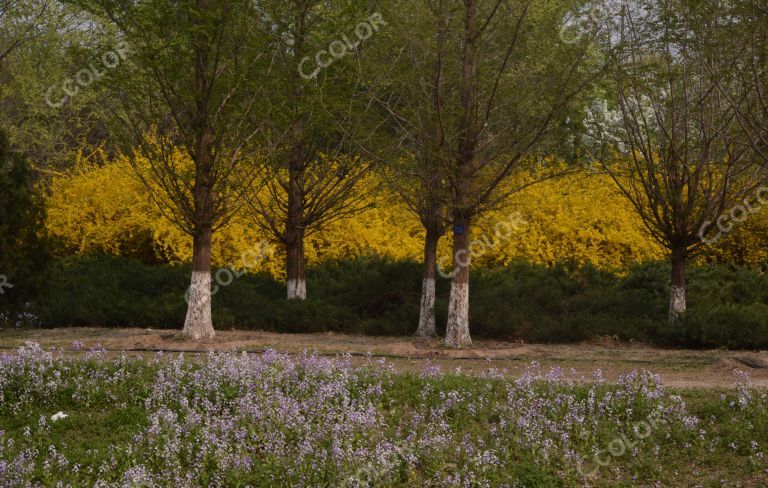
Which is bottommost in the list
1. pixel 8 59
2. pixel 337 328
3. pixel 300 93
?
pixel 337 328

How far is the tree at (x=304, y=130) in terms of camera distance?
15.7 metres

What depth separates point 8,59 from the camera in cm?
2805

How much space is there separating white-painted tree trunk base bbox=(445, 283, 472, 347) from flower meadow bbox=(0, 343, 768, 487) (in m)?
4.61

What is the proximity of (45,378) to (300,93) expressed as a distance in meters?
8.82

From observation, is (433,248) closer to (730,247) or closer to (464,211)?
(464,211)

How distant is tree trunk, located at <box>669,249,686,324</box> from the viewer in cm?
1587

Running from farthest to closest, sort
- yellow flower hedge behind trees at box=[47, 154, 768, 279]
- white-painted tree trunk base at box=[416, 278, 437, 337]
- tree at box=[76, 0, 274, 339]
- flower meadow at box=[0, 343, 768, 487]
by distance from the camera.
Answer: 1. yellow flower hedge behind trees at box=[47, 154, 768, 279]
2. white-painted tree trunk base at box=[416, 278, 437, 337]
3. tree at box=[76, 0, 274, 339]
4. flower meadow at box=[0, 343, 768, 487]

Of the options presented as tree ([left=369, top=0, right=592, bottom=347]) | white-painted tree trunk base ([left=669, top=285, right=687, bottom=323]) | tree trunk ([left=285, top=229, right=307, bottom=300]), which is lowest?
white-painted tree trunk base ([left=669, top=285, right=687, bottom=323])

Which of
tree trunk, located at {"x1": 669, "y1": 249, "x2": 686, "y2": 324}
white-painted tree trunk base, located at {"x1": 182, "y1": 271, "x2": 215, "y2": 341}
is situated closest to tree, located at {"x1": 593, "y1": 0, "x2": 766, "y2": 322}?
tree trunk, located at {"x1": 669, "y1": 249, "x2": 686, "y2": 324}

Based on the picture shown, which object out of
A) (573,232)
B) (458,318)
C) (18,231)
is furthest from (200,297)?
(573,232)

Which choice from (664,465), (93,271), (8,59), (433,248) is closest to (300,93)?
(433,248)

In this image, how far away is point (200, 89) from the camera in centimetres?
1524

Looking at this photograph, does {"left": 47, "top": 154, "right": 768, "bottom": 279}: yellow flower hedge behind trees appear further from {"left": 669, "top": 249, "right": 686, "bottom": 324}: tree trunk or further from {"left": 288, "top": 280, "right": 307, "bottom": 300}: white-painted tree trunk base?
{"left": 669, "top": 249, "right": 686, "bottom": 324}: tree trunk

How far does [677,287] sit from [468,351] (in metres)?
4.56
